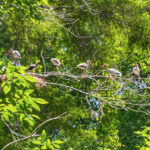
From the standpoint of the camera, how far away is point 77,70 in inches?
246

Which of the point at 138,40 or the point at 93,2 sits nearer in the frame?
the point at 93,2

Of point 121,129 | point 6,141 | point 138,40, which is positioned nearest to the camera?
point 6,141

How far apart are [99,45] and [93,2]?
1.03m

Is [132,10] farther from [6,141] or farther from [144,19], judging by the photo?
[6,141]

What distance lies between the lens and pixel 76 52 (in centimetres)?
655

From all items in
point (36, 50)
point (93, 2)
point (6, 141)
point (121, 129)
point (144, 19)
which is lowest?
point (121, 129)

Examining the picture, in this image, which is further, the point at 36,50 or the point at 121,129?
the point at 121,129

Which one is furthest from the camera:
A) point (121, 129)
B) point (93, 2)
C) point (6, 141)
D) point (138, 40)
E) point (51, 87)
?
point (121, 129)

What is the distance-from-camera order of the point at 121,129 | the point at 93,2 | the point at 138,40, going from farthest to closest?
the point at 121,129 → the point at 138,40 → the point at 93,2

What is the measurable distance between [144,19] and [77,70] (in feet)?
5.80

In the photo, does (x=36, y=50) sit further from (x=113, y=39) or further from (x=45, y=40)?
(x=113, y=39)

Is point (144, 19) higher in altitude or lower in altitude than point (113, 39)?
higher

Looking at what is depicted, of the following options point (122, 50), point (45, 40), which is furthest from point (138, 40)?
point (45, 40)

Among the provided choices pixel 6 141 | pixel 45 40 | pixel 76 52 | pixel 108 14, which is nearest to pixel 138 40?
pixel 108 14
